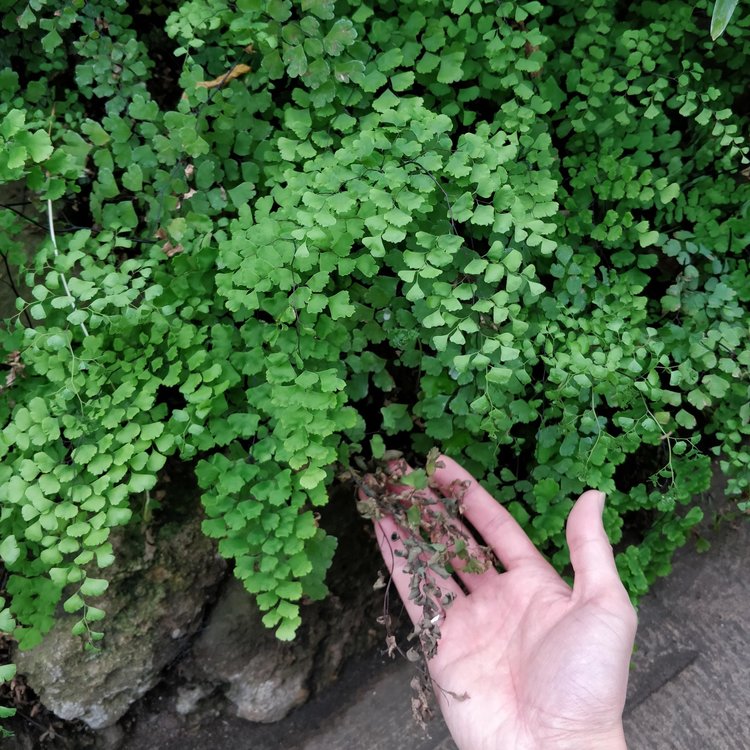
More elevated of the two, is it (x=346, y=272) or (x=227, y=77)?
(x=227, y=77)

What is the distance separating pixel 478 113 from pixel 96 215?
131cm

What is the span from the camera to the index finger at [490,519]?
5.97 feet

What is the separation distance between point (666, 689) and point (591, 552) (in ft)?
4.02

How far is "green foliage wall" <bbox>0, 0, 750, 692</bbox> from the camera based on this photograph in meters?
1.58

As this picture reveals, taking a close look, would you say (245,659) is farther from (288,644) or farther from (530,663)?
(530,663)

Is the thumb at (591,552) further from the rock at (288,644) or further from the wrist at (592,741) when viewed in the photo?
the rock at (288,644)

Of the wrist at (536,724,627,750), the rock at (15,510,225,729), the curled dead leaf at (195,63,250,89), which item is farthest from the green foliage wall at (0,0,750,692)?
the wrist at (536,724,627,750)

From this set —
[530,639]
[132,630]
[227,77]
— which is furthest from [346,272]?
[132,630]

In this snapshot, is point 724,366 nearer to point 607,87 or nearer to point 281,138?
point 607,87

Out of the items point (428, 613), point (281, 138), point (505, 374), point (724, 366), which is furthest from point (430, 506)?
point (281, 138)

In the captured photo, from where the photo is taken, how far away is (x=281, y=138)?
70.0 inches

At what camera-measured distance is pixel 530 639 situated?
1607mm

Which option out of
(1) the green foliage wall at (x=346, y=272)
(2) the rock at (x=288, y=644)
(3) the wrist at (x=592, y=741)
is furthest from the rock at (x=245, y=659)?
(3) the wrist at (x=592, y=741)

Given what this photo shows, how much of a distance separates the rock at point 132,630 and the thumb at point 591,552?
4.18ft
